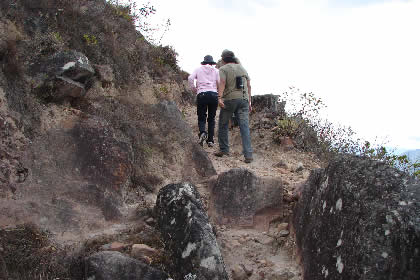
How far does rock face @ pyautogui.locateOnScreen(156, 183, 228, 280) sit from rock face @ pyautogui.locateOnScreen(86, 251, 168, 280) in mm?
229

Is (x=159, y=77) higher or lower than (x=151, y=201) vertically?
higher

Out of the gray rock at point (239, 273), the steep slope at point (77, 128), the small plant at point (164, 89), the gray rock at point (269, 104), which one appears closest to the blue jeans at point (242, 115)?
the steep slope at point (77, 128)

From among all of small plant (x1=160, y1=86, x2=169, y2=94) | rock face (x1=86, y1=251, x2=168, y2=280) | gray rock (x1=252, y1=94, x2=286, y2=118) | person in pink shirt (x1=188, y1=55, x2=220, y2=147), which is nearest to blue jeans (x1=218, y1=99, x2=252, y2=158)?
person in pink shirt (x1=188, y1=55, x2=220, y2=147)

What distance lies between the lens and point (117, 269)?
11.6 ft

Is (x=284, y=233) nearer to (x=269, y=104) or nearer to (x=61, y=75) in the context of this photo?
(x=61, y=75)

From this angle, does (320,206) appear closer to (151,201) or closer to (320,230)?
(320,230)

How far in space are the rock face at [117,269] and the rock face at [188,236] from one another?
0.23 m

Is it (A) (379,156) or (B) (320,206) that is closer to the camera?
(B) (320,206)

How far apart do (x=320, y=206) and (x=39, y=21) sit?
5301mm

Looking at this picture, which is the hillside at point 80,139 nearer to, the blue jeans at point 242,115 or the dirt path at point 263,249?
the blue jeans at point 242,115

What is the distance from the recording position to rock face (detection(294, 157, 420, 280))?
8.34 feet

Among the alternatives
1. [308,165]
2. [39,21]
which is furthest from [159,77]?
[308,165]

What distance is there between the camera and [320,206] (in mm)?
3561

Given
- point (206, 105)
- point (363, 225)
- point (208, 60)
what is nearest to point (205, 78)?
point (208, 60)
